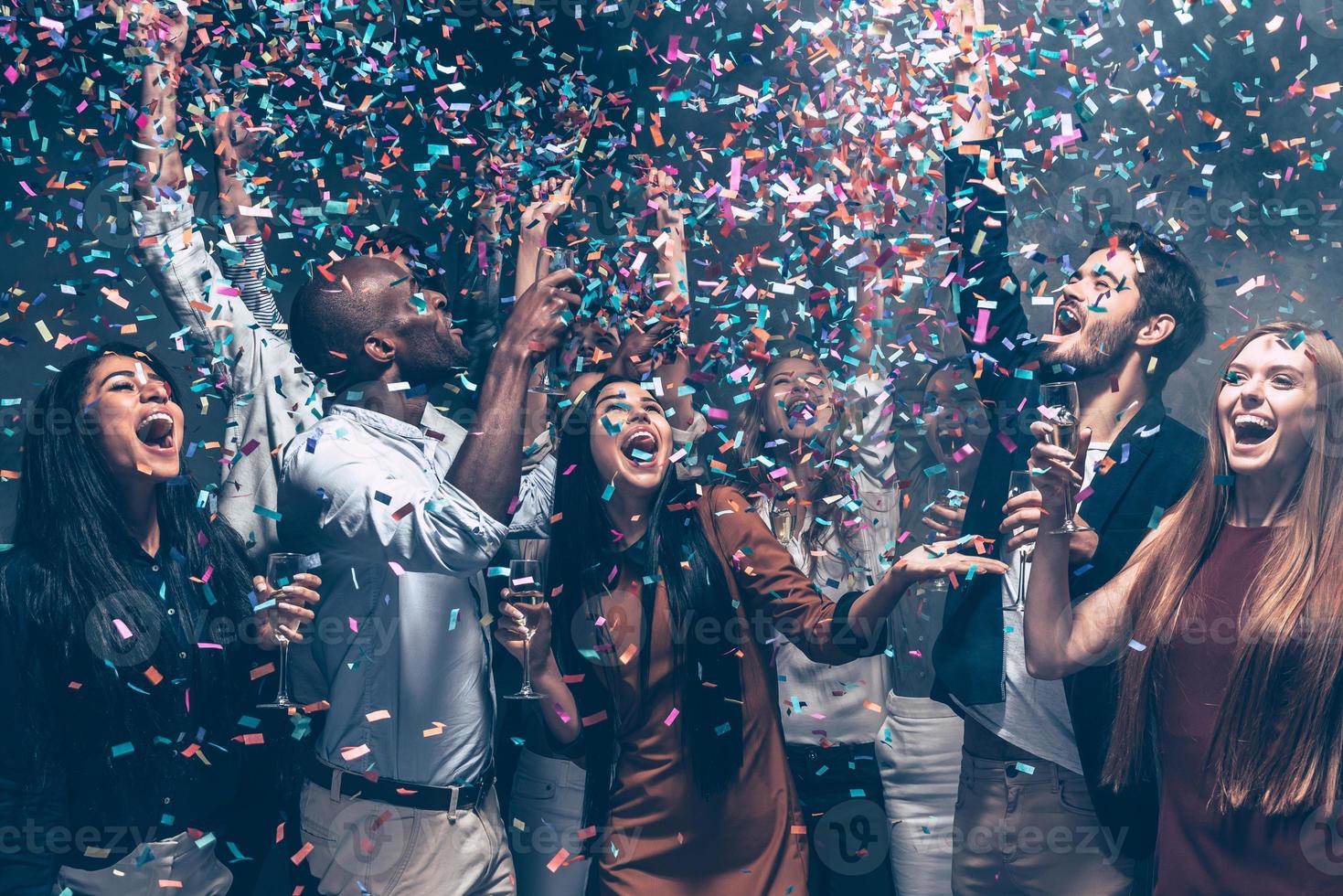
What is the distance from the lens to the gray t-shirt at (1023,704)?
3631 millimetres

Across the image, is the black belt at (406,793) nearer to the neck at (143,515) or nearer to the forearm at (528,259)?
the neck at (143,515)

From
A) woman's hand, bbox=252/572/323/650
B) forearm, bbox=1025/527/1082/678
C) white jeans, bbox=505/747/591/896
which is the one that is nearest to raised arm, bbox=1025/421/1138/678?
forearm, bbox=1025/527/1082/678

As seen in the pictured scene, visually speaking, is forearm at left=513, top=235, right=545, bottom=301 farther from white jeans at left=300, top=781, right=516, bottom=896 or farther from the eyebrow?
white jeans at left=300, top=781, right=516, bottom=896

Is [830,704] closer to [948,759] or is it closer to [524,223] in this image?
[948,759]

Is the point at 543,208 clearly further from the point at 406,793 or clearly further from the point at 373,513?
the point at 406,793

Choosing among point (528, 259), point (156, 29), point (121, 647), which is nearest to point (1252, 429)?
point (528, 259)

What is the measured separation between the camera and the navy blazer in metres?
3.57

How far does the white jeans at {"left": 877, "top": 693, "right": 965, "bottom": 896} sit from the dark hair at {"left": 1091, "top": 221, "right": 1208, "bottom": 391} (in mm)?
1239

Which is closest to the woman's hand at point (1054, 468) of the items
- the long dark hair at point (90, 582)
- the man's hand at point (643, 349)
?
A: the man's hand at point (643, 349)

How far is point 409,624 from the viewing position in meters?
3.61

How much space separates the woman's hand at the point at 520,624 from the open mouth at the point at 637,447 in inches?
19.7

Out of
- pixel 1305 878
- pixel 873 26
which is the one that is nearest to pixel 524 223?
pixel 873 26

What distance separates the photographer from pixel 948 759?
13.1ft

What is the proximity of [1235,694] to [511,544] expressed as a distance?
2040 mm
